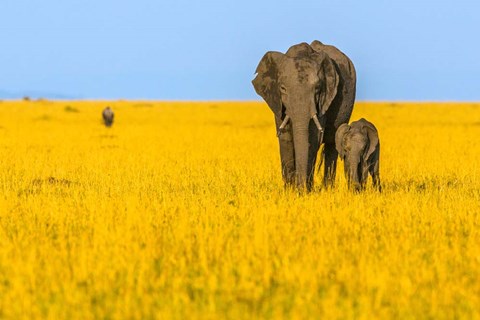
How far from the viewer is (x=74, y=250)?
7590 millimetres

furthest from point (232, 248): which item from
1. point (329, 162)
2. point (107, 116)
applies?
point (107, 116)

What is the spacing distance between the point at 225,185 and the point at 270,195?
2156mm

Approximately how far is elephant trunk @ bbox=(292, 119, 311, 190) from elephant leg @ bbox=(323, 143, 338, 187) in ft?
4.22

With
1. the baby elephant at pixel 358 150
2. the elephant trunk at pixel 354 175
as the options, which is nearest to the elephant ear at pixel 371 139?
the baby elephant at pixel 358 150

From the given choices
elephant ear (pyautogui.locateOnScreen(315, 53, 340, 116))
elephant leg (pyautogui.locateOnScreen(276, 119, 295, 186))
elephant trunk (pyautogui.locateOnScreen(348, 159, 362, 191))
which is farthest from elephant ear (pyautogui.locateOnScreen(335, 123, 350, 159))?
elephant leg (pyautogui.locateOnScreen(276, 119, 295, 186))

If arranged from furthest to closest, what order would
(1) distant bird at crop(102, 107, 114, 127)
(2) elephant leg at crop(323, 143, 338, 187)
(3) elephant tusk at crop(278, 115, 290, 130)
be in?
(1) distant bird at crop(102, 107, 114, 127)
(2) elephant leg at crop(323, 143, 338, 187)
(3) elephant tusk at crop(278, 115, 290, 130)

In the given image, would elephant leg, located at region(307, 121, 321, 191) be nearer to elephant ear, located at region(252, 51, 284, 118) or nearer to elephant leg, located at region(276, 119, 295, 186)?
elephant leg, located at region(276, 119, 295, 186)

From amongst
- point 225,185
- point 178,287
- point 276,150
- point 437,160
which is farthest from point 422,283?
point 276,150

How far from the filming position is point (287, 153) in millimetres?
11906

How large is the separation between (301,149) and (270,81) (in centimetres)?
125

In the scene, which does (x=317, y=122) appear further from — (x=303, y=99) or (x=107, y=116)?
(x=107, y=116)

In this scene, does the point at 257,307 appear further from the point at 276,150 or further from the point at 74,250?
the point at 276,150

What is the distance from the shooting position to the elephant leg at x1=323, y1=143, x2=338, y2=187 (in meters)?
12.8

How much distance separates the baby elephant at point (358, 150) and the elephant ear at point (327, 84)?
566 mm
